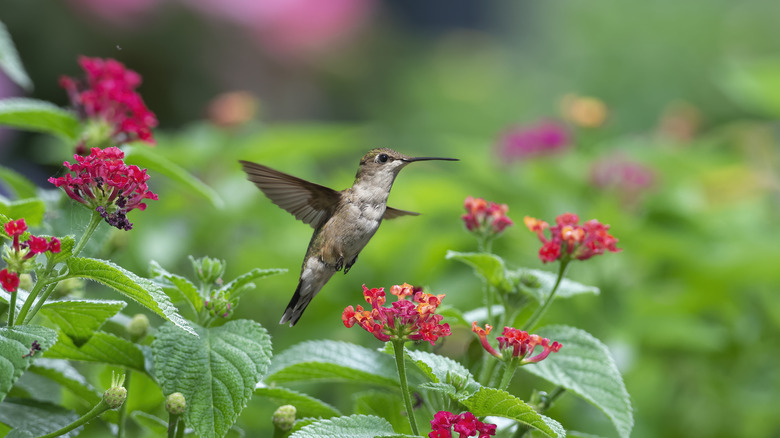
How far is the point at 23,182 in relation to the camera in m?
1.19

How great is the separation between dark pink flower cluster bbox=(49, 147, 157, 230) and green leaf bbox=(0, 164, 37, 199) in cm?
41

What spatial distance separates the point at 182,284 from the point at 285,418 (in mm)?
173

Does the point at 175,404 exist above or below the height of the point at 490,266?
below

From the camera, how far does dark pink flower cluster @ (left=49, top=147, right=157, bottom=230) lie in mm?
788

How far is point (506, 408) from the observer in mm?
804

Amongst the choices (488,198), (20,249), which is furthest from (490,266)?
(488,198)

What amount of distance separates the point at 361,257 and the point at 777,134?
2547 millimetres

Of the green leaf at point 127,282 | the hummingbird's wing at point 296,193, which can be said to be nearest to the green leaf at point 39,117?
the hummingbird's wing at point 296,193

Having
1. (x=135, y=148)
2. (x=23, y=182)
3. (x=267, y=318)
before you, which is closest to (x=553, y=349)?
(x=135, y=148)

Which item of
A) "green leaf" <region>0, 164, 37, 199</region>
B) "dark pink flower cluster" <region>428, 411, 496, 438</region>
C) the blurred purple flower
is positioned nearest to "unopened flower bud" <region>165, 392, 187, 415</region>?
"dark pink flower cluster" <region>428, 411, 496, 438</region>

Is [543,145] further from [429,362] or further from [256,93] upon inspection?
[256,93]

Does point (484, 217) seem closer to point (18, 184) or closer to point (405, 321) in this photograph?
point (405, 321)

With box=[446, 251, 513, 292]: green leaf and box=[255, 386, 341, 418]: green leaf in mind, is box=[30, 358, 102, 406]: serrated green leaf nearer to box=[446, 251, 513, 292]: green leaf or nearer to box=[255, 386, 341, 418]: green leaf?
box=[255, 386, 341, 418]: green leaf

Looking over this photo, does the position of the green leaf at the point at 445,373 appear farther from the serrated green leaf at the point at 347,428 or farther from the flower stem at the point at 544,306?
the flower stem at the point at 544,306
